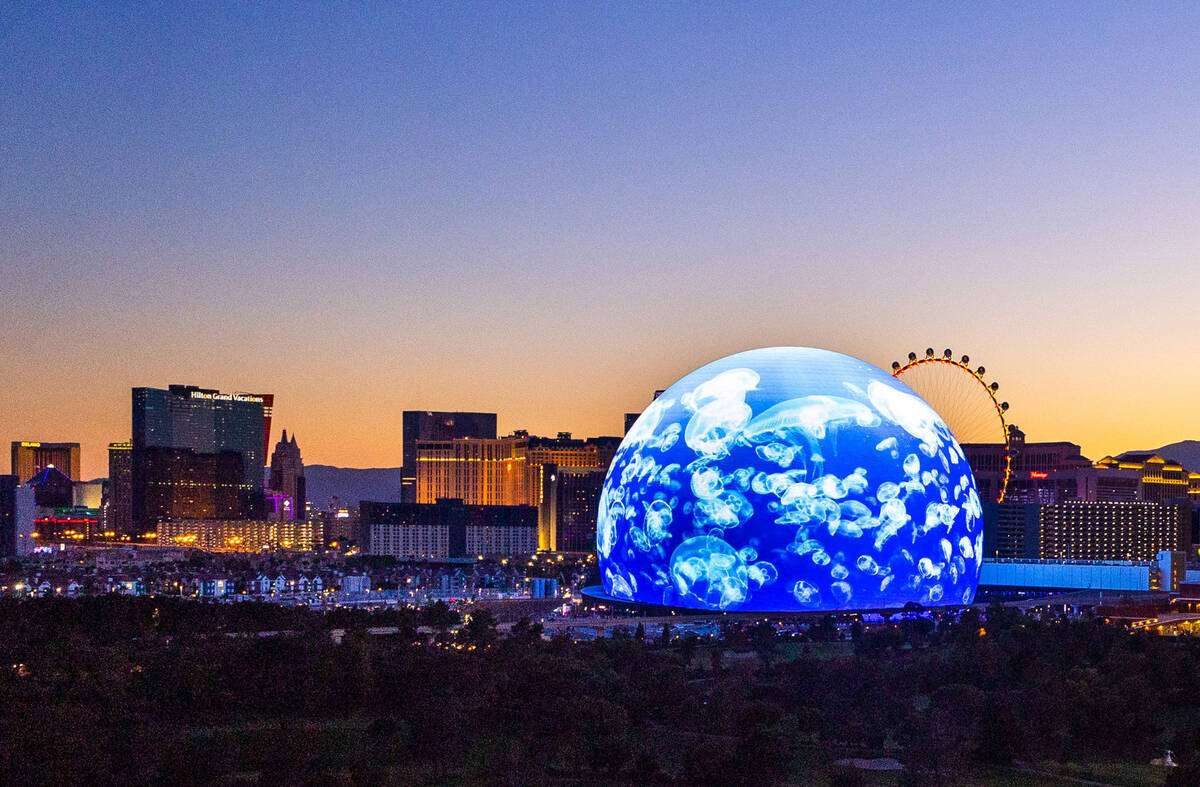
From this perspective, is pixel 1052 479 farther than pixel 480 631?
Yes

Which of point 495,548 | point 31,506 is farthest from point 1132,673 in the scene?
point 31,506

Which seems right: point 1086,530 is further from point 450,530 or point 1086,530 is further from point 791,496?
point 791,496

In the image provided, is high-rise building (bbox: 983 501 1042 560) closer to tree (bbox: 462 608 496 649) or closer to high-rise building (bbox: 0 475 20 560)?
tree (bbox: 462 608 496 649)

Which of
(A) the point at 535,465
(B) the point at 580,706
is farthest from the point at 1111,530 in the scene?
(B) the point at 580,706

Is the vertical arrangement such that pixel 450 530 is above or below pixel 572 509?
below

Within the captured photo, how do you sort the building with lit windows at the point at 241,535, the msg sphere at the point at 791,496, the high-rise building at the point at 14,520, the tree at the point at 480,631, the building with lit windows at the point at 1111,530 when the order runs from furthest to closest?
the building with lit windows at the point at 241,535
the high-rise building at the point at 14,520
the building with lit windows at the point at 1111,530
the msg sphere at the point at 791,496
the tree at the point at 480,631

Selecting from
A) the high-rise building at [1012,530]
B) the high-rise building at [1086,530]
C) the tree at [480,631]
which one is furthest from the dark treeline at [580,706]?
the high-rise building at [1086,530]

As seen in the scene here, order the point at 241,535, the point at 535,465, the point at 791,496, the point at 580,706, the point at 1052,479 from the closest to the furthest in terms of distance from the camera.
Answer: the point at 580,706
the point at 791,496
the point at 1052,479
the point at 535,465
the point at 241,535

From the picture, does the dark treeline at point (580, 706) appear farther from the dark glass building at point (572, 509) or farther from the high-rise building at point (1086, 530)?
the dark glass building at point (572, 509)
